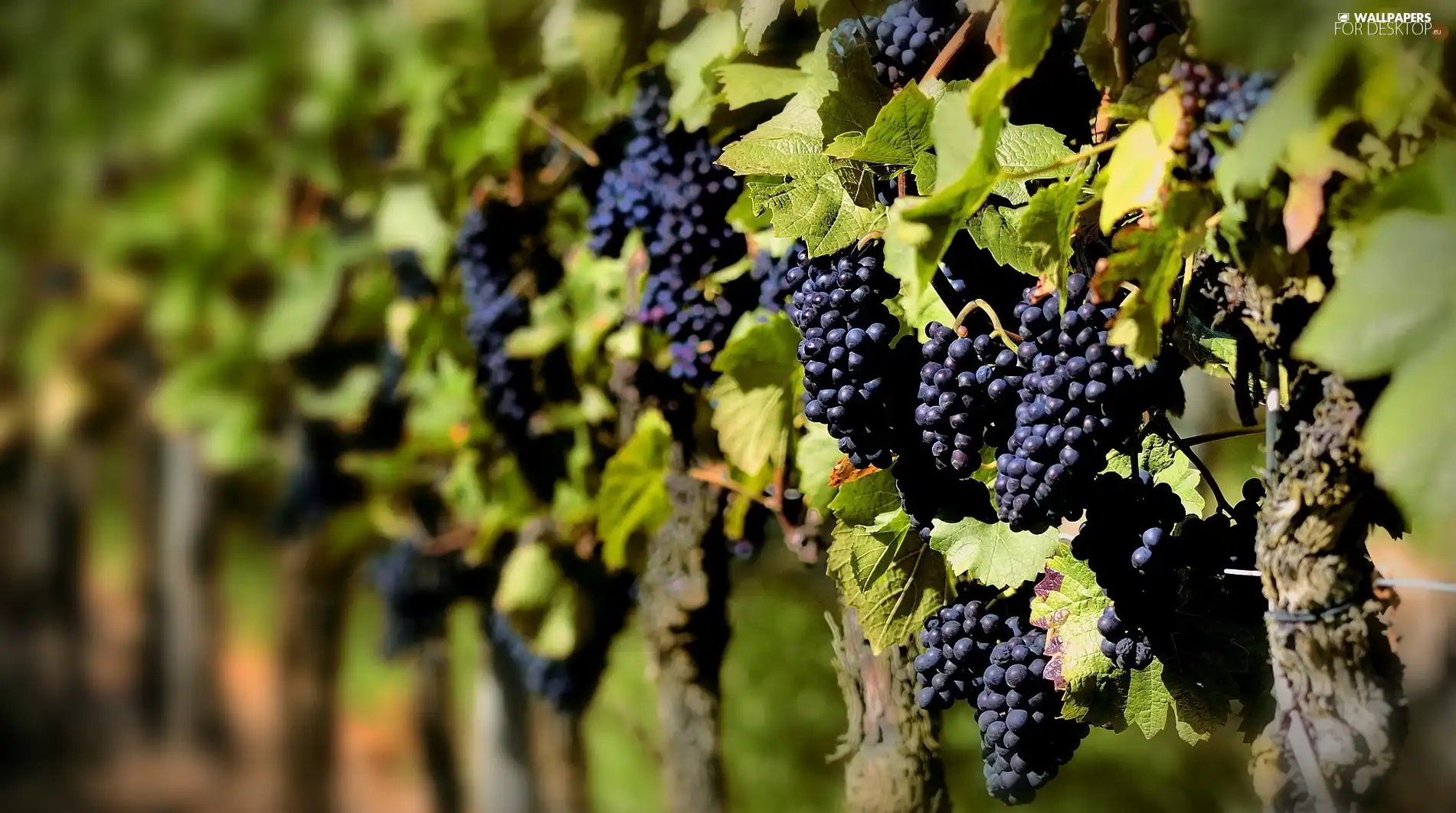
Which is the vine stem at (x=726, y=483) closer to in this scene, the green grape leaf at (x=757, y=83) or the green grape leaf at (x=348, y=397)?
the green grape leaf at (x=757, y=83)

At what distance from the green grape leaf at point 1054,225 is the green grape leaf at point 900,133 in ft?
0.32

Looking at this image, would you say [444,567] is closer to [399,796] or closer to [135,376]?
[135,376]

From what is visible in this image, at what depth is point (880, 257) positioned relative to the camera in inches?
31.9

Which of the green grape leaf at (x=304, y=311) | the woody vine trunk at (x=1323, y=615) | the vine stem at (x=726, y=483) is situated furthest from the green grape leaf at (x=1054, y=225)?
the green grape leaf at (x=304, y=311)

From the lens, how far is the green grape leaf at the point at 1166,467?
2.73ft

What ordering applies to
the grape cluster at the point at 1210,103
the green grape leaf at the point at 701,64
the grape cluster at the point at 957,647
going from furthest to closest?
the green grape leaf at the point at 701,64
the grape cluster at the point at 957,647
the grape cluster at the point at 1210,103

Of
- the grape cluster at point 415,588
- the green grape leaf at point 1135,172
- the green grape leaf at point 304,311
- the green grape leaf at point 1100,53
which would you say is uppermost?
the green grape leaf at point 1100,53

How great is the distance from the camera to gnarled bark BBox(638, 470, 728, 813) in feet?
4.51

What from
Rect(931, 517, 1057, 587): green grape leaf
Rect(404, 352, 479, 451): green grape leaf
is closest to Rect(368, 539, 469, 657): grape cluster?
Rect(404, 352, 479, 451): green grape leaf

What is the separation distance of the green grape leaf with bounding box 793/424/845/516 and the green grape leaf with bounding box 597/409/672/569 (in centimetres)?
34

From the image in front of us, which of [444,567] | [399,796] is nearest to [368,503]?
[444,567]

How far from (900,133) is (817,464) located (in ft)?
1.21

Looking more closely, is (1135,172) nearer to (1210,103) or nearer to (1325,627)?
(1210,103)

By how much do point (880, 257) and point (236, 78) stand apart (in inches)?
83.5
